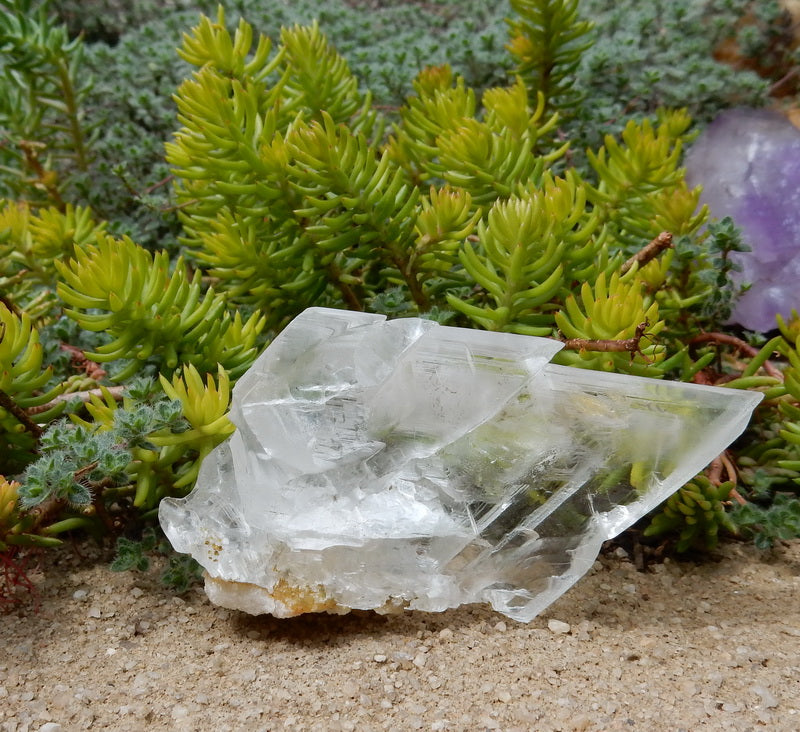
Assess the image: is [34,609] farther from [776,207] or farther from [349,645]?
[776,207]

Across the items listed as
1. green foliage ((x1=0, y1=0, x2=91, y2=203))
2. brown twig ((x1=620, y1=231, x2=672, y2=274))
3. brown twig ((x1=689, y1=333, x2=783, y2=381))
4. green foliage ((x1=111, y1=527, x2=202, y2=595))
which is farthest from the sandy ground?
green foliage ((x1=0, y1=0, x2=91, y2=203))

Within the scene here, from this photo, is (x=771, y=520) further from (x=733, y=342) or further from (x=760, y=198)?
(x=760, y=198)

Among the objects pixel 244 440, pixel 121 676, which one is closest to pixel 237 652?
pixel 121 676

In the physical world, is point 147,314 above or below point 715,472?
above

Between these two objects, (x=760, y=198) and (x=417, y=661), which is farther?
(x=760, y=198)

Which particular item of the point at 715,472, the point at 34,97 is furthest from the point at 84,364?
the point at 715,472

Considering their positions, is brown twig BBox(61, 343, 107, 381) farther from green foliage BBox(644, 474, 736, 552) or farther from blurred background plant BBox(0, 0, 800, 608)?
green foliage BBox(644, 474, 736, 552)
